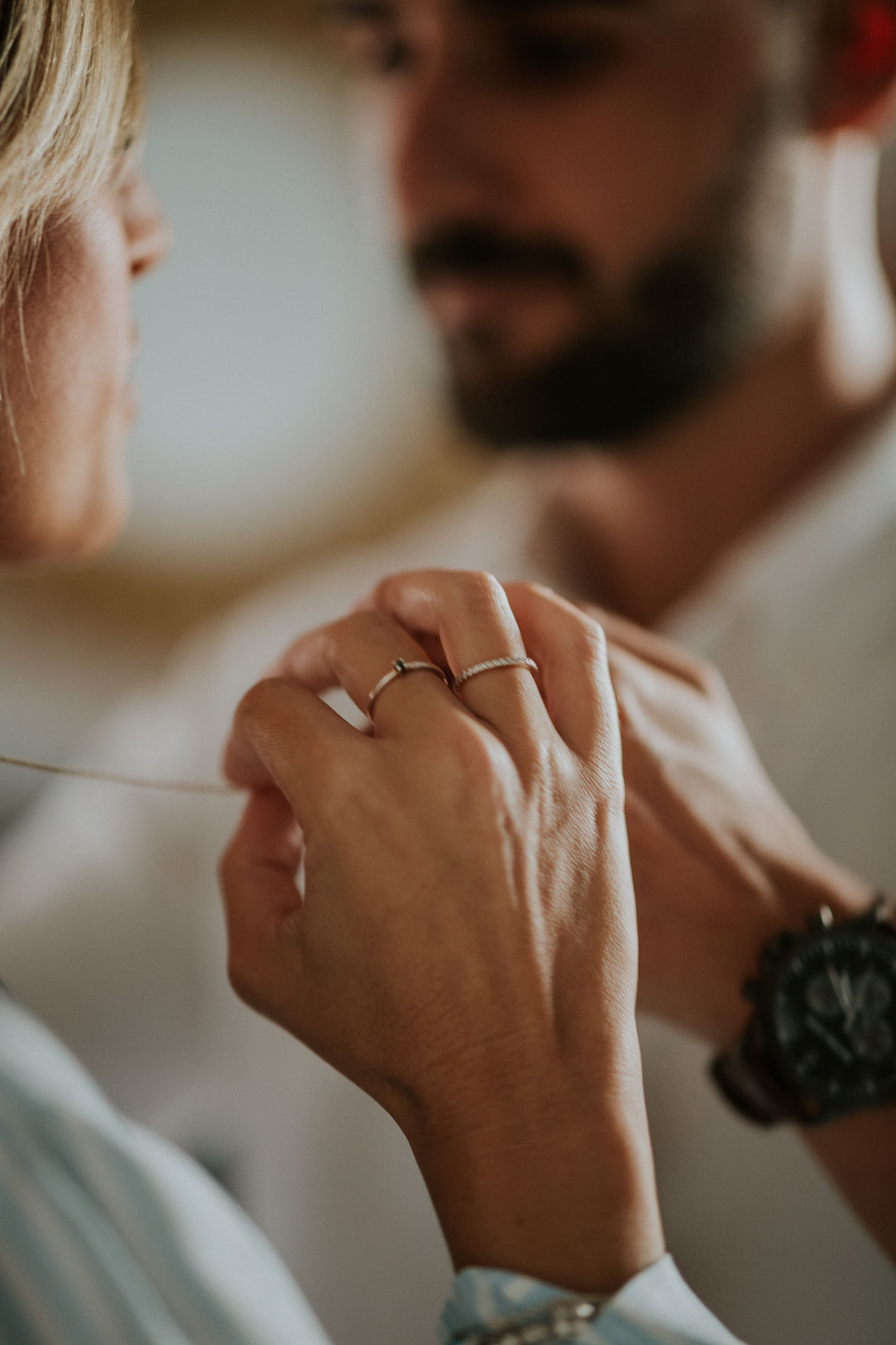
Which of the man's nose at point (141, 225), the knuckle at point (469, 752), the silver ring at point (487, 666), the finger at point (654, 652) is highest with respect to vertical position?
the man's nose at point (141, 225)

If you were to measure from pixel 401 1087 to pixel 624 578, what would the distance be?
69 cm

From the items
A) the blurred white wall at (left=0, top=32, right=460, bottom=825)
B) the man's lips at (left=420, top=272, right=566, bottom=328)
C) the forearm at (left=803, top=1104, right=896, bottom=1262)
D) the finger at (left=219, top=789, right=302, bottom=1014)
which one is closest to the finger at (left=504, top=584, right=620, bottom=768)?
the finger at (left=219, top=789, right=302, bottom=1014)

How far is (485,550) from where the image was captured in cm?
96

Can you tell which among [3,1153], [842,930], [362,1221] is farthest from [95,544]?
[362,1221]

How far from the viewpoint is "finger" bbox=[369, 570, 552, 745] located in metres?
0.31

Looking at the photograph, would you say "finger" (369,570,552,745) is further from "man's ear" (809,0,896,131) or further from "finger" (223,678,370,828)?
"man's ear" (809,0,896,131)

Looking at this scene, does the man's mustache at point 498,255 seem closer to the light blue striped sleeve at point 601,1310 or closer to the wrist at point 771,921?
the wrist at point 771,921

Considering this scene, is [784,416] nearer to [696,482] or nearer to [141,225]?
[696,482]

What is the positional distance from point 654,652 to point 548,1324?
0.28 m

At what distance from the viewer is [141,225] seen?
0.38m

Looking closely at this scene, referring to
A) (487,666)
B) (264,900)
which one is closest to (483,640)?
(487,666)

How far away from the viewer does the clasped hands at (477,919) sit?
11.1 inches

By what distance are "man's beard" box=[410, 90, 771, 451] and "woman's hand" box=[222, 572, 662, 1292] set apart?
1.75 ft

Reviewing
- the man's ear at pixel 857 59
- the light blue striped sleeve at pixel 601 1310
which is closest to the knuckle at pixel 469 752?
the light blue striped sleeve at pixel 601 1310
